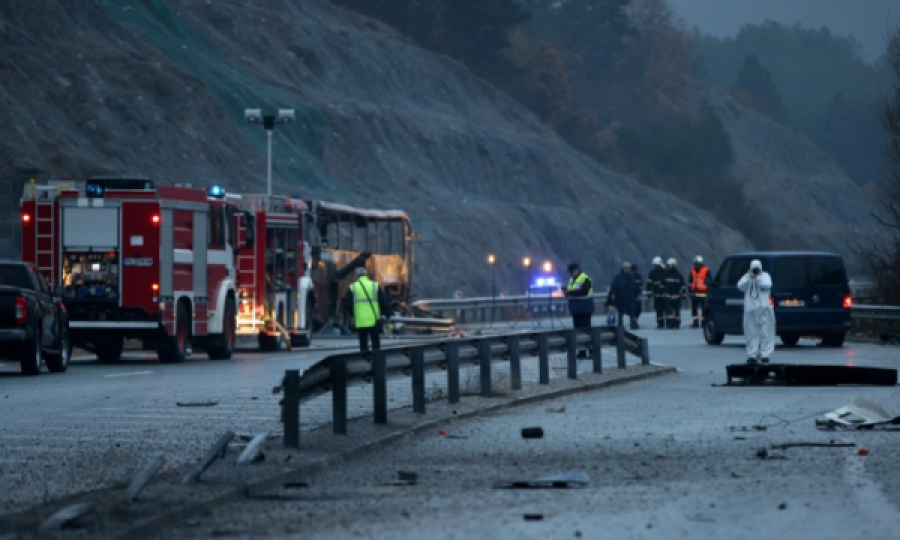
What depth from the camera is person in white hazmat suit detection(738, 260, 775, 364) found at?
967 inches

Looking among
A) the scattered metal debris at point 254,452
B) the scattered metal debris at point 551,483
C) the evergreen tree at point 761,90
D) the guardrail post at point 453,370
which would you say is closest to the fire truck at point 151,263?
the guardrail post at point 453,370

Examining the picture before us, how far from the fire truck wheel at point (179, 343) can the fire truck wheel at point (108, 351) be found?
1.06m

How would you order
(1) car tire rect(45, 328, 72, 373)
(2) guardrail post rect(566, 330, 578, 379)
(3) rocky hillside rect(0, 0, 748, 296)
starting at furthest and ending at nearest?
(3) rocky hillside rect(0, 0, 748, 296), (1) car tire rect(45, 328, 72, 373), (2) guardrail post rect(566, 330, 578, 379)

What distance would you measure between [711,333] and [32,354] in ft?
48.3

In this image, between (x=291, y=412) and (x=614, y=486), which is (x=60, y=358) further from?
(x=614, y=486)

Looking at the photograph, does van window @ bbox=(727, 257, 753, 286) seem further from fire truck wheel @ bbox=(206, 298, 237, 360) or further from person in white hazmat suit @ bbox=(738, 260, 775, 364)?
fire truck wheel @ bbox=(206, 298, 237, 360)

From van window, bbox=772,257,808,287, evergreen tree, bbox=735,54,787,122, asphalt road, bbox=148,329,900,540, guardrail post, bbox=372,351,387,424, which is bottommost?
asphalt road, bbox=148,329,900,540

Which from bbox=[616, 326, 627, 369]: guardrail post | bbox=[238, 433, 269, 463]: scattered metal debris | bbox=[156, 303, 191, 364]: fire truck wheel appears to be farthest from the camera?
bbox=[156, 303, 191, 364]: fire truck wheel

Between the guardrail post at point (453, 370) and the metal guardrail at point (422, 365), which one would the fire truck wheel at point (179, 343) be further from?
the guardrail post at point (453, 370)

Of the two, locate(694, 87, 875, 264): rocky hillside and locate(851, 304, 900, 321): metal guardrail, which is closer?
locate(851, 304, 900, 321): metal guardrail

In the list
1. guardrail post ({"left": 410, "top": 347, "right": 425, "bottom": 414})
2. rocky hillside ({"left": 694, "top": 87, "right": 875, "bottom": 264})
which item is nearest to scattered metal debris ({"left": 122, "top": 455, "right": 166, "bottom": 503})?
guardrail post ({"left": 410, "top": 347, "right": 425, "bottom": 414})

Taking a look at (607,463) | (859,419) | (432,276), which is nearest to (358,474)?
(607,463)

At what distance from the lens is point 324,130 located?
71.9 meters

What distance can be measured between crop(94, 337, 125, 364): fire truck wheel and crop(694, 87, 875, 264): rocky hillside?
84658 mm
